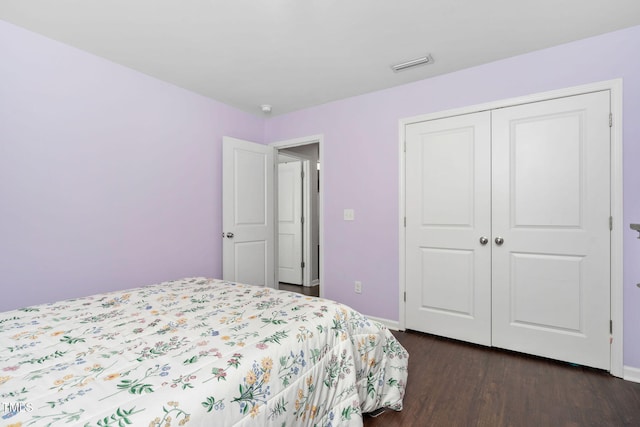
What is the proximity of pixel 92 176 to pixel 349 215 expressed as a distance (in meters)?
2.22

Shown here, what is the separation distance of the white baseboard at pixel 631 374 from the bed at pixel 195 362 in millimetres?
1498

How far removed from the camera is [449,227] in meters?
2.75

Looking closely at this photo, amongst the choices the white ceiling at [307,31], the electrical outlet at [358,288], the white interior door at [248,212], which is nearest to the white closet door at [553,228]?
the white ceiling at [307,31]

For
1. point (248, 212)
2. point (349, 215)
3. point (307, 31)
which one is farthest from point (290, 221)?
point (307, 31)

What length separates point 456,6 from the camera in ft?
6.05

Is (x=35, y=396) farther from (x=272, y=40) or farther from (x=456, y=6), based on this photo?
(x=456, y=6)

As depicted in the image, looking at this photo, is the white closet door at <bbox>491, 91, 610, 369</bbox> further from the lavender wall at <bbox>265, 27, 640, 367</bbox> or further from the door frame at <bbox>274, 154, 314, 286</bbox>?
the door frame at <bbox>274, 154, 314, 286</bbox>

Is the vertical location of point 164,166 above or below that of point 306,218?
above

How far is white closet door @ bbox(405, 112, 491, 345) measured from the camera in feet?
8.50

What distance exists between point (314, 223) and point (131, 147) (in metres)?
2.78

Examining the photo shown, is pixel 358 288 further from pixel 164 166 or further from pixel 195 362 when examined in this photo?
pixel 195 362

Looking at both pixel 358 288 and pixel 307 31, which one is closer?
pixel 307 31

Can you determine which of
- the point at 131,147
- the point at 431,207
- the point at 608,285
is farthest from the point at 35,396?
the point at 608,285

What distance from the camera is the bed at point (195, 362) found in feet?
2.76
